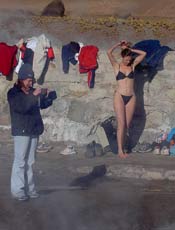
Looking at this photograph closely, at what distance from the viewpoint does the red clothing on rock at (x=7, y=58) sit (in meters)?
14.9

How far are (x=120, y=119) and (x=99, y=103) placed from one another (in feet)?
3.56

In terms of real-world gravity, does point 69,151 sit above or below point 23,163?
below

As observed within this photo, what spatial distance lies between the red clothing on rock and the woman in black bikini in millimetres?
1973

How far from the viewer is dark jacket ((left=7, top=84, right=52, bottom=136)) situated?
1027cm

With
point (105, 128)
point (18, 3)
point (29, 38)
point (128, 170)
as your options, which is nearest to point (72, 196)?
point (128, 170)

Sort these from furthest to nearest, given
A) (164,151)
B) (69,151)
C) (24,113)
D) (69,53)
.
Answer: (69,53) < (69,151) < (164,151) < (24,113)

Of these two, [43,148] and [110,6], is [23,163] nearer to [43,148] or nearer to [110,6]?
[43,148]

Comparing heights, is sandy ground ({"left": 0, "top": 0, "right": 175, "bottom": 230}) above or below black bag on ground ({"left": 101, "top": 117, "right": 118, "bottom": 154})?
below

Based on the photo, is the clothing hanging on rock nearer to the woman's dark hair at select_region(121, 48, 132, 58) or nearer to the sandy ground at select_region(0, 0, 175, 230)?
the woman's dark hair at select_region(121, 48, 132, 58)

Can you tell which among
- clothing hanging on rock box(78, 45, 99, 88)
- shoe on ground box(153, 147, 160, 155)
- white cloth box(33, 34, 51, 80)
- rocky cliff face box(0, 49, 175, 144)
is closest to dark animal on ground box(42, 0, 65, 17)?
white cloth box(33, 34, 51, 80)

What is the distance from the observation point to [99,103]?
49.0 feet

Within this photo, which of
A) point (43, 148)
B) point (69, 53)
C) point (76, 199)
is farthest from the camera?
point (69, 53)

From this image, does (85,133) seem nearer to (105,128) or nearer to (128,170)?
(105,128)

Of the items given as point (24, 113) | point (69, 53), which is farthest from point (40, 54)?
point (24, 113)
